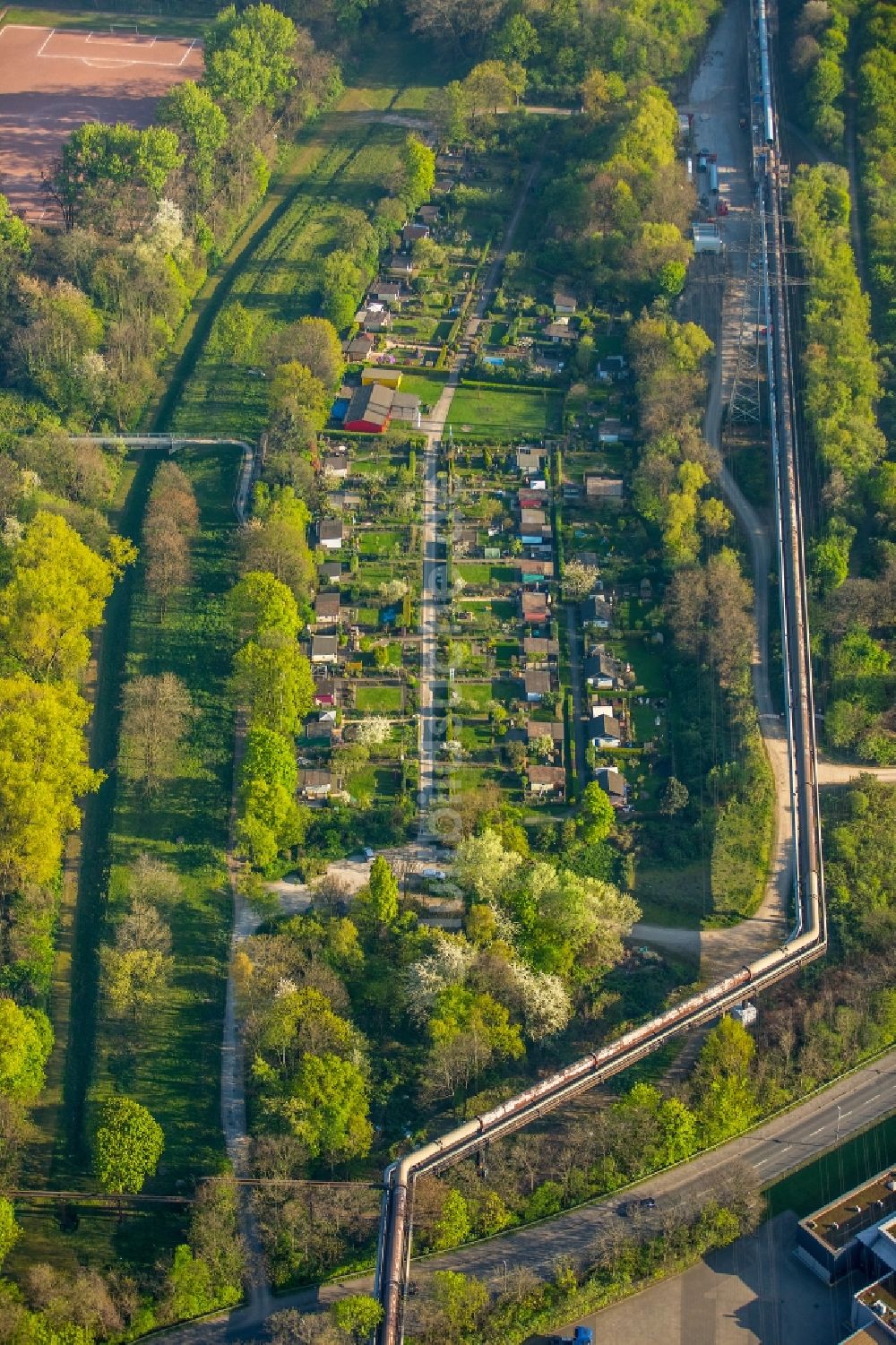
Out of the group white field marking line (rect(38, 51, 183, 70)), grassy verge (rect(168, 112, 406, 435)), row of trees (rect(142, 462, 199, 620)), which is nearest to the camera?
row of trees (rect(142, 462, 199, 620))

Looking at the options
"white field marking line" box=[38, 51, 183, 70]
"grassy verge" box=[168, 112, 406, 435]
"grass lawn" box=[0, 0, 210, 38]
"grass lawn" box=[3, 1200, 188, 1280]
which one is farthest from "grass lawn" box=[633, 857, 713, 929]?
"grass lawn" box=[0, 0, 210, 38]

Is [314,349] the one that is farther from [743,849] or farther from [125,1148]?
[125,1148]

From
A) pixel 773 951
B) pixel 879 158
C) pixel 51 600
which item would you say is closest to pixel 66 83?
pixel 879 158

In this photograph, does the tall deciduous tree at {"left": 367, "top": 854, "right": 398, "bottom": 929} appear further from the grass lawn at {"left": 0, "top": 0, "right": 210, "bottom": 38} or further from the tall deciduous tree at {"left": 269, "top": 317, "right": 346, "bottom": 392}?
the grass lawn at {"left": 0, "top": 0, "right": 210, "bottom": 38}

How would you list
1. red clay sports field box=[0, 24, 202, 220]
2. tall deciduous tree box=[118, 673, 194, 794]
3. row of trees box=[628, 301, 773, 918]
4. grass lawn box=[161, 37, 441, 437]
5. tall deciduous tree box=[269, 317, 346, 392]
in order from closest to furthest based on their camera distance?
row of trees box=[628, 301, 773, 918]
tall deciduous tree box=[118, 673, 194, 794]
tall deciduous tree box=[269, 317, 346, 392]
grass lawn box=[161, 37, 441, 437]
red clay sports field box=[0, 24, 202, 220]

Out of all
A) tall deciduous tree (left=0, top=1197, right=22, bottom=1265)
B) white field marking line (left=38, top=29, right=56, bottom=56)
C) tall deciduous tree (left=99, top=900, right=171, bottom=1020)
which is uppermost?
white field marking line (left=38, top=29, right=56, bottom=56)

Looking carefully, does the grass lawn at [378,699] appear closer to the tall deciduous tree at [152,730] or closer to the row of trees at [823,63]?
the tall deciduous tree at [152,730]

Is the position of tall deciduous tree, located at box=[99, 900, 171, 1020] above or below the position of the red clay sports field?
below

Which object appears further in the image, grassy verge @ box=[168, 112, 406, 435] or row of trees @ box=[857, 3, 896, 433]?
row of trees @ box=[857, 3, 896, 433]
